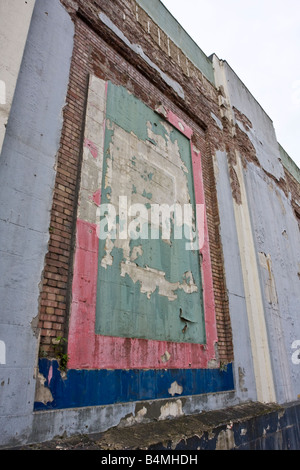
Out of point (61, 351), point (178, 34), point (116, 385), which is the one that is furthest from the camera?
point (178, 34)

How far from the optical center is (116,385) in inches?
127

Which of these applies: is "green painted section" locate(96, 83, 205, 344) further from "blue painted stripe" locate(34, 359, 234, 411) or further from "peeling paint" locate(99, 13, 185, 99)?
"peeling paint" locate(99, 13, 185, 99)

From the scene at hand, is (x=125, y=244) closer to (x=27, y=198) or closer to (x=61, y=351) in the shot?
(x=27, y=198)

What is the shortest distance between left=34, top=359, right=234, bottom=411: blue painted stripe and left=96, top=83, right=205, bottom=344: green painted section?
42 centimetres

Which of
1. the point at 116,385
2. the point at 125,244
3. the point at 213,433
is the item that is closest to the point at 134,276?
the point at 125,244

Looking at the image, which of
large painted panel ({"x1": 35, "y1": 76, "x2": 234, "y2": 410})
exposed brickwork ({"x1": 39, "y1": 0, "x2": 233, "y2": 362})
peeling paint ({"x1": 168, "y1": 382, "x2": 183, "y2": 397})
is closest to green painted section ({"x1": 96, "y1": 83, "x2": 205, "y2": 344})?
large painted panel ({"x1": 35, "y1": 76, "x2": 234, "y2": 410})

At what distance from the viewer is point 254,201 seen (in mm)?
7293

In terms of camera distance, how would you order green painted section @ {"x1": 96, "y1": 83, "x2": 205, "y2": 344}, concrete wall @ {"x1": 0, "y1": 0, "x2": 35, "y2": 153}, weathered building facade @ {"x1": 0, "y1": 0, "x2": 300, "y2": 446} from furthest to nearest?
green painted section @ {"x1": 96, "y1": 83, "x2": 205, "y2": 344} → concrete wall @ {"x1": 0, "y1": 0, "x2": 35, "y2": 153} → weathered building facade @ {"x1": 0, "y1": 0, "x2": 300, "y2": 446}

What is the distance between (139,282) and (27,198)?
5.57 ft

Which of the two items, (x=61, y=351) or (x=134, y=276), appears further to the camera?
(x=134, y=276)

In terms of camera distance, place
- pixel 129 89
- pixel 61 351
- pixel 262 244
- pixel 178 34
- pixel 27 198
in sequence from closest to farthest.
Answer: pixel 61 351
pixel 27 198
pixel 129 89
pixel 262 244
pixel 178 34

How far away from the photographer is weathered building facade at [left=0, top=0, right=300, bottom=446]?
283cm

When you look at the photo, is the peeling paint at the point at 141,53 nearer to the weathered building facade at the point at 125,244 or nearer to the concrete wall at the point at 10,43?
the weathered building facade at the point at 125,244
